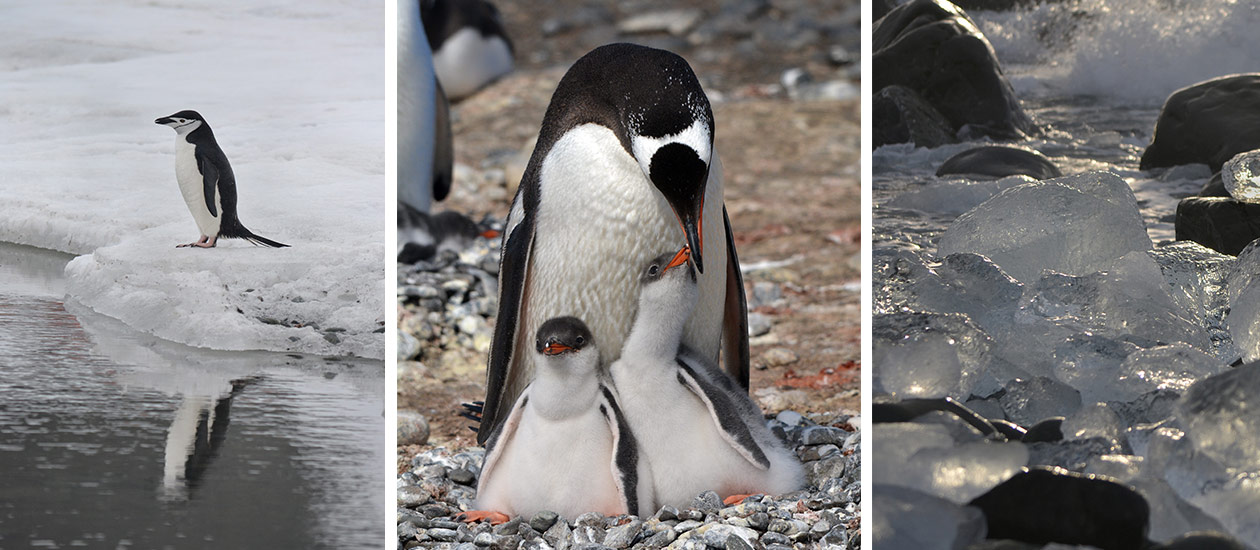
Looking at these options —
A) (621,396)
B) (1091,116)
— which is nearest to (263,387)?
(621,396)

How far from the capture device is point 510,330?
1842 mm

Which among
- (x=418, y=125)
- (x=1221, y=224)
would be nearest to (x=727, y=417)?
(x=1221, y=224)

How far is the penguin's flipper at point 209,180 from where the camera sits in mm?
1828

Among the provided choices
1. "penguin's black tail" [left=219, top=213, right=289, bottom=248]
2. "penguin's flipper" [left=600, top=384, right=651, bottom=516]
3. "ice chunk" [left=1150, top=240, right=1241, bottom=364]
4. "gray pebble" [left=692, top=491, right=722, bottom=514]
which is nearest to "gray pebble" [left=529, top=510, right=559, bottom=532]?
"penguin's flipper" [left=600, top=384, right=651, bottom=516]

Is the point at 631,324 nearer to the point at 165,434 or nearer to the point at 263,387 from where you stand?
the point at 263,387

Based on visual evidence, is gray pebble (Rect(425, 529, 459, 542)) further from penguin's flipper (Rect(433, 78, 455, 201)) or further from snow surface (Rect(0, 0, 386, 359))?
penguin's flipper (Rect(433, 78, 455, 201))

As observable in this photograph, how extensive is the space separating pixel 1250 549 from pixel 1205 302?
0.43 meters

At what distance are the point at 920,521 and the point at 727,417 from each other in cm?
38

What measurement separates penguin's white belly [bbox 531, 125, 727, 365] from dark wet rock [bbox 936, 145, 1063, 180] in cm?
40

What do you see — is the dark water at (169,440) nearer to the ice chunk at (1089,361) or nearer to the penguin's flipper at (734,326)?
the penguin's flipper at (734,326)

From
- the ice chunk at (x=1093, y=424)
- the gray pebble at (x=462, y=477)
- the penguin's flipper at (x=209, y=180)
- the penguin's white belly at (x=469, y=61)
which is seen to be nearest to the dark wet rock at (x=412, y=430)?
the gray pebble at (x=462, y=477)

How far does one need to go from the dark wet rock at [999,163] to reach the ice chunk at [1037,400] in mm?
354

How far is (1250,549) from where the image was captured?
4.23 ft

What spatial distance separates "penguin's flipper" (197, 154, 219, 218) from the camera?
1828mm
